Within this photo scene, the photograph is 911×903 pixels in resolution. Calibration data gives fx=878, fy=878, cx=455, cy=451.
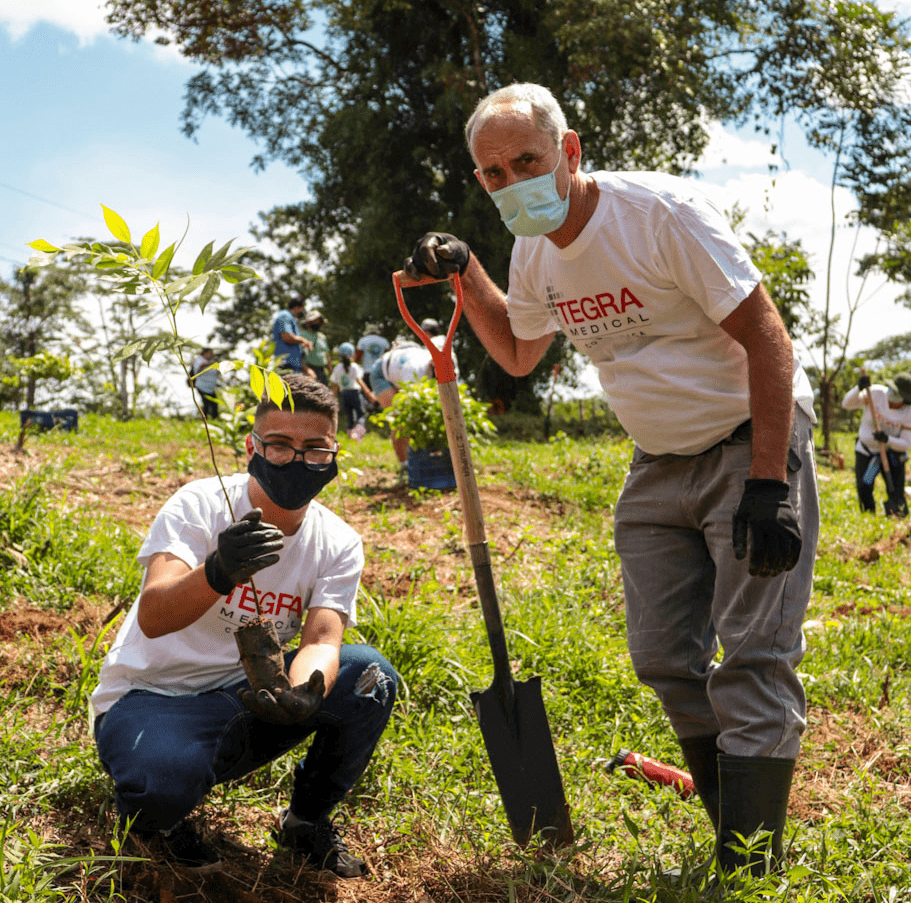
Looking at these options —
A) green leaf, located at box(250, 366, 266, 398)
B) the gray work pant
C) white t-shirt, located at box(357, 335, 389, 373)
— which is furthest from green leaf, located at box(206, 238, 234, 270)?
white t-shirt, located at box(357, 335, 389, 373)

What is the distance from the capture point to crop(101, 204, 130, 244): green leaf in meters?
1.83

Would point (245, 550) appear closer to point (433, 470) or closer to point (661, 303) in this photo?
point (661, 303)

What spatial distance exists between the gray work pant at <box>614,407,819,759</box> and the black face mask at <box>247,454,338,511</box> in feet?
2.95

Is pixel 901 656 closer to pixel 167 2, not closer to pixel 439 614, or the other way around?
pixel 439 614

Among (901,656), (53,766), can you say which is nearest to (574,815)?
(53,766)

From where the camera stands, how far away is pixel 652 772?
303 cm

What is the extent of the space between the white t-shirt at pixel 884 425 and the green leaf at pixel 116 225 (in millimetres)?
8372

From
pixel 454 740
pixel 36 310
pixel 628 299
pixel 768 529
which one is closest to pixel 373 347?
pixel 454 740

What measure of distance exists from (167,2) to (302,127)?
367 cm

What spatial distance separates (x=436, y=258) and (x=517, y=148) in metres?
0.42

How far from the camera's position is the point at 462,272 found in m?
2.70

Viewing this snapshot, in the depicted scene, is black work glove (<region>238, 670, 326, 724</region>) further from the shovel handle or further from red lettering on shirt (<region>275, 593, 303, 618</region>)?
the shovel handle

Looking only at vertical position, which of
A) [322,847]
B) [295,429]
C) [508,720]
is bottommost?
[322,847]

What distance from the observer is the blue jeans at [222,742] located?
212 cm
